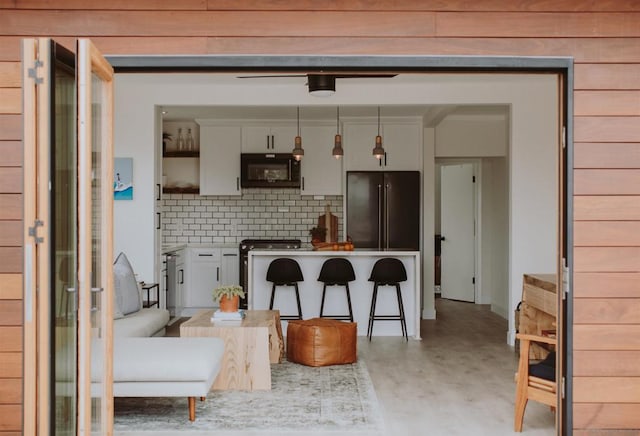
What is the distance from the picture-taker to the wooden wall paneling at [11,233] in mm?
3270

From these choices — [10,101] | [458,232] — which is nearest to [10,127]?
[10,101]

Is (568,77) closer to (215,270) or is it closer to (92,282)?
(92,282)

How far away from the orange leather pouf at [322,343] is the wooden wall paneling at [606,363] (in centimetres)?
262

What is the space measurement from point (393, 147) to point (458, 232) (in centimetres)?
234

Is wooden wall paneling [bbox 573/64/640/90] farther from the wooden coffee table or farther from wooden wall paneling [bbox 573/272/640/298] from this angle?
the wooden coffee table

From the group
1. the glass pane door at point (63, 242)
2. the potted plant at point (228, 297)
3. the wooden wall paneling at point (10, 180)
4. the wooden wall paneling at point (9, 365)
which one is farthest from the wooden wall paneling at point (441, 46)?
the potted plant at point (228, 297)

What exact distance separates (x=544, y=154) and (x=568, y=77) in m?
3.49

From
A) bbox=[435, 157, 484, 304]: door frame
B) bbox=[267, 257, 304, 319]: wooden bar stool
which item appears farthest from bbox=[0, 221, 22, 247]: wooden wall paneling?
bbox=[435, 157, 484, 304]: door frame

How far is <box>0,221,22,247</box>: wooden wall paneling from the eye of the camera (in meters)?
3.27

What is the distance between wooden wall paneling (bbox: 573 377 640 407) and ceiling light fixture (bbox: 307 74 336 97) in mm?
3230

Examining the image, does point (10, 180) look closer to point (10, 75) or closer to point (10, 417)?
point (10, 75)

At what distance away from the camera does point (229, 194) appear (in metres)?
8.94

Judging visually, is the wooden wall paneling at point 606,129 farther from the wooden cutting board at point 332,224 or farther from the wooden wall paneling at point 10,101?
the wooden cutting board at point 332,224

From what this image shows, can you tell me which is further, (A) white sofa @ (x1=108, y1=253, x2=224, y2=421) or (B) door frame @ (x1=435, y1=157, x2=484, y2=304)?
(B) door frame @ (x1=435, y1=157, x2=484, y2=304)
